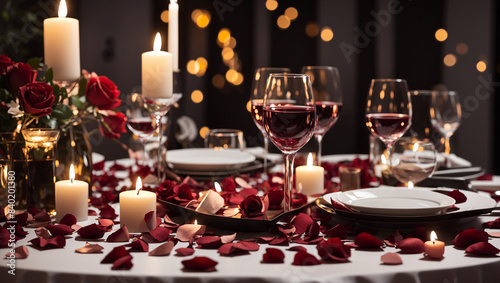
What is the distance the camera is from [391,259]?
85cm

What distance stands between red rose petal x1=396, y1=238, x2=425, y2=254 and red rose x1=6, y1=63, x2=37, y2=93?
0.87 m

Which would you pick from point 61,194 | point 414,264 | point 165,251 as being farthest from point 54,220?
point 414,264

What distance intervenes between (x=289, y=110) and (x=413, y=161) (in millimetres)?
464

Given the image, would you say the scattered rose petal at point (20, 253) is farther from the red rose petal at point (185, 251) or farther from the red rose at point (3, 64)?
the red rose at point (3, 64)

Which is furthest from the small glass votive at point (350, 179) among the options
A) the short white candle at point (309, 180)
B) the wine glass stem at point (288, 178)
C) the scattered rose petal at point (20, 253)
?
the scattered rose petal at point (20, 253)

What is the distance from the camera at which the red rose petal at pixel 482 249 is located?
2.92 ft

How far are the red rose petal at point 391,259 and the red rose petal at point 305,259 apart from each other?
106 mm

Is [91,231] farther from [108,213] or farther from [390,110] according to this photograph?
[390,110]

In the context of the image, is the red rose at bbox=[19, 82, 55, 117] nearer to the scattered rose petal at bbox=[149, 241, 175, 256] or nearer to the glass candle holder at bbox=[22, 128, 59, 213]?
the glass candle holder at bbox=[22, 128, 59, 213]

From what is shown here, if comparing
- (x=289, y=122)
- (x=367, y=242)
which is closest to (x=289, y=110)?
(x=289, y=122)

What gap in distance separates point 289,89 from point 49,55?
2.20 feet

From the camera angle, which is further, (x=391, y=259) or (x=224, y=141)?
(x=224, y=141)

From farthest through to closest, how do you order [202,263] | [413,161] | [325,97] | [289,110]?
1. [325,97]
2. [413,161]
3. [289,110]
4. [202,263]

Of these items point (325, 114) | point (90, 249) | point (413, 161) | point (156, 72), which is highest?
point (156, 72)
